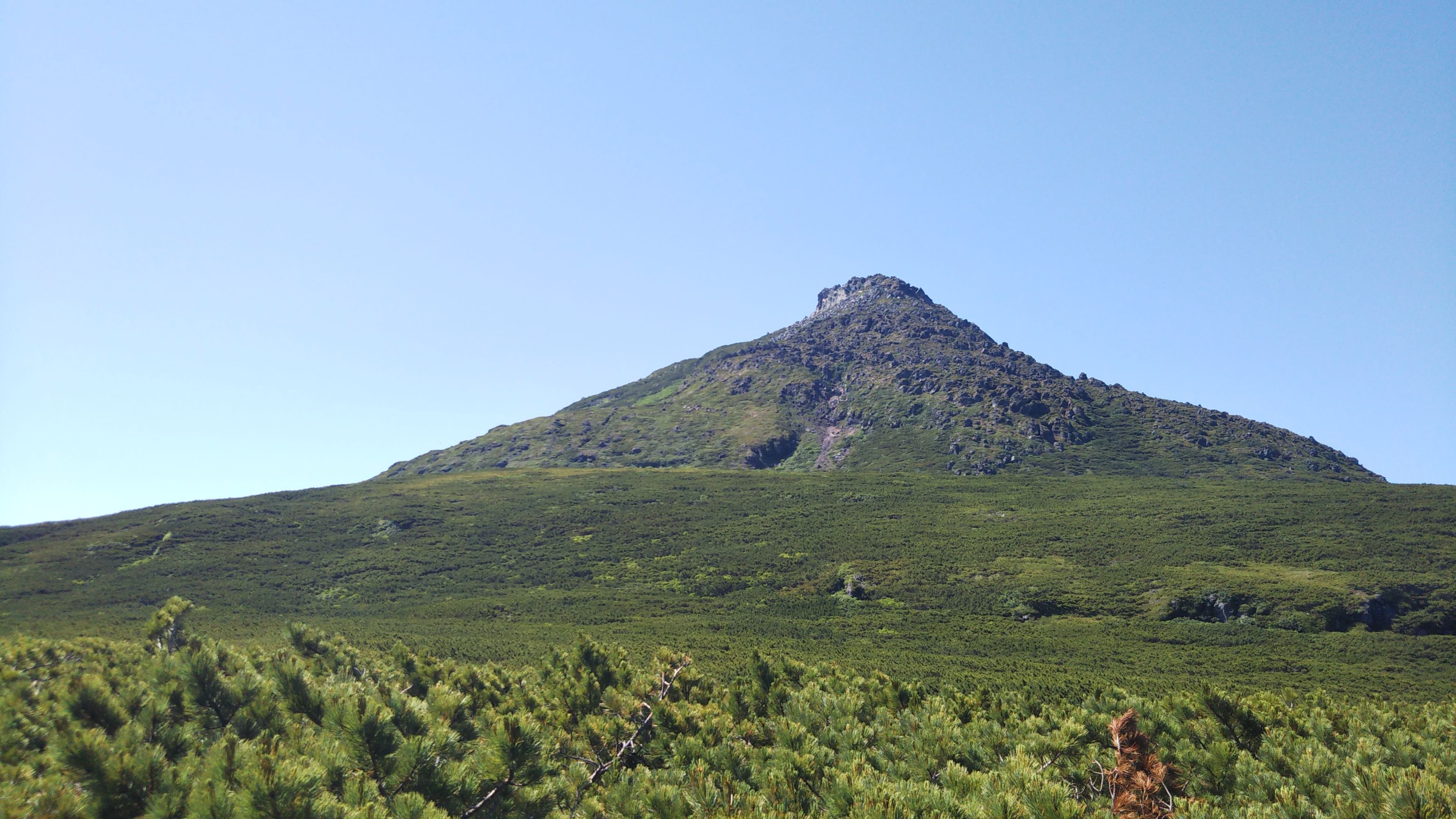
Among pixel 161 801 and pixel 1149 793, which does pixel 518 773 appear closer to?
pixel 161 801

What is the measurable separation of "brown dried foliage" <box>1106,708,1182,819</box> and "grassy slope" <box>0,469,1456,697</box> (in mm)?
34917

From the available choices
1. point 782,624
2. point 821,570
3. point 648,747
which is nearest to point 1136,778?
point 648,747

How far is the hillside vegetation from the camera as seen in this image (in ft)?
21.0

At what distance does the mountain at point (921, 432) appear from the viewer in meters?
139

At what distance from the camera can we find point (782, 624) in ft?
209

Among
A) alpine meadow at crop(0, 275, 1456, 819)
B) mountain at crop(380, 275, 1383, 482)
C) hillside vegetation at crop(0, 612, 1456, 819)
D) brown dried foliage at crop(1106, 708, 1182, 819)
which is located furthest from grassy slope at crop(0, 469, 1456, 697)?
brown dried foliage at crop(1106, 708, 1182, 819)

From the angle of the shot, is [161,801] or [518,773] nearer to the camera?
[161,801]

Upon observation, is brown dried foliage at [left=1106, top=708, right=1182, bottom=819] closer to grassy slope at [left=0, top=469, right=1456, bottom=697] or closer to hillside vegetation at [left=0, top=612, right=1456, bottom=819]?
hillside vegetation at [left=0, top=612, right=1456, bottom=819]

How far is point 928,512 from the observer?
327 feet

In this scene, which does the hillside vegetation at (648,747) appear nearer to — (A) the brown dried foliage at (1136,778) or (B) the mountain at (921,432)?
(A) the brown dried foliage at (1136,778)

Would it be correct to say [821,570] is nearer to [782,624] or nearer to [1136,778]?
[782,624]

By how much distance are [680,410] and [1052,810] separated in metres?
176

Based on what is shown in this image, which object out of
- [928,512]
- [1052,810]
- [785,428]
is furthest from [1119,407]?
[1052,810]

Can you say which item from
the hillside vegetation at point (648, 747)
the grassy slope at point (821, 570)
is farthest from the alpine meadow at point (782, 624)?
the grassy slope at point (821, 570)
